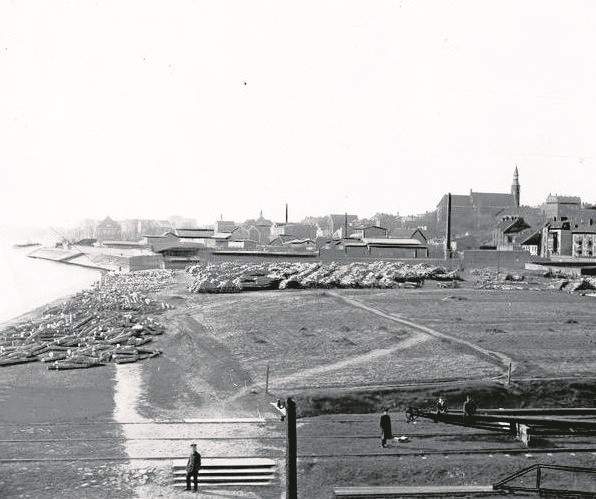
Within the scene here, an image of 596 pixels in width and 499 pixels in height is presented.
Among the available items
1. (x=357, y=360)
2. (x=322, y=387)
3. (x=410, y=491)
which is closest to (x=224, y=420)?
(x=322, y=387)

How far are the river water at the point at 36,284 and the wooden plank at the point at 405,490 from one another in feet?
124

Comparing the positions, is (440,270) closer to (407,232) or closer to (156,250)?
(407,232)

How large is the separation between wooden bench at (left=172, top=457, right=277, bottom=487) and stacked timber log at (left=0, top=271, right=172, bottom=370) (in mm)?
13118

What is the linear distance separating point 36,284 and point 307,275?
34343mm

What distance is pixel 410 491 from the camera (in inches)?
556

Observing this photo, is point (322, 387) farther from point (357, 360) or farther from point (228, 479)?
point (228, 479)

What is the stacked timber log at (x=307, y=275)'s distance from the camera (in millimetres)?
53156

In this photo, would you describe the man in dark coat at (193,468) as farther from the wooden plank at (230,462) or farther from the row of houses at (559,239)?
the row of houses at (559,239)

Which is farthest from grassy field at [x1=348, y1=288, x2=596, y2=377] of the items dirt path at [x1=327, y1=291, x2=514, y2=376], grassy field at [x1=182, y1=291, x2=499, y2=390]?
grassy field at [x1=182, y1=291, x2=499, y2=390]

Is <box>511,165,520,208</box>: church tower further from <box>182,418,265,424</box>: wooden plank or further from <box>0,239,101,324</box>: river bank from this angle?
<box>182,418,265,424</box>: wooden plank

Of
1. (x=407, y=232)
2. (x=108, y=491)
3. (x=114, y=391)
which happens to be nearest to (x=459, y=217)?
(x=407, y=232)

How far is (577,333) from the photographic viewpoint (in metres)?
33.8

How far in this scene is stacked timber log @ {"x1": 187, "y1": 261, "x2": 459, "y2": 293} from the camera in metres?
53.2

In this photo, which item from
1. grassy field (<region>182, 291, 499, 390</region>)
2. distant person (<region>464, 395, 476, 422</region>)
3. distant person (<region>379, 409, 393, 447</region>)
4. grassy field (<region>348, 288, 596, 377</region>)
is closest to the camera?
distant person (<region>379, 409, 393, 447</region>)
